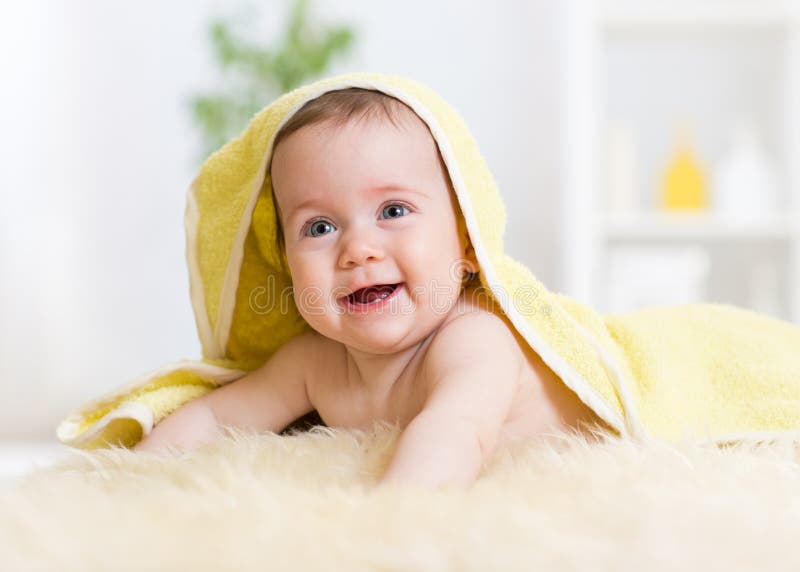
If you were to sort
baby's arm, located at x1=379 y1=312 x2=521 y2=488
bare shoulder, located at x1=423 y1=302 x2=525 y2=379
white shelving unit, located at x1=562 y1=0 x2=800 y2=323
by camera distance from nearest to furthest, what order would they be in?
baby's arm, located at x1=379 y1=312 x2=521 y2=488 < bare shoulder, located at x1=423 y1=302 x2=525 y2=379 < white shelving unit, located at x1=562 y1=0 x2=800 y2=323

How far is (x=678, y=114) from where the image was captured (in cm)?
299

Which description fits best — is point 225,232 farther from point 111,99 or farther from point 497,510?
point 111,99

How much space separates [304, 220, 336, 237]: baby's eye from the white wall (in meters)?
2.16

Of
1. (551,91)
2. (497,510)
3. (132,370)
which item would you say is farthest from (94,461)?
(551,91)

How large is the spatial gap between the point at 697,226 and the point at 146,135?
1876 mm

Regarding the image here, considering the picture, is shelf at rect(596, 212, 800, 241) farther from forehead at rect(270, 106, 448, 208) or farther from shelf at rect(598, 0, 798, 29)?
forehead at rect(270, 106, 448, 208)

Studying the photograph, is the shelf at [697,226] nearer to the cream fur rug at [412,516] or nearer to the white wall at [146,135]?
the white wall at [146,135]

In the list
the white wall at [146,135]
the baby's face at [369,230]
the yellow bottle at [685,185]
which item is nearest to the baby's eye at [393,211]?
the baby's face at [369,230]

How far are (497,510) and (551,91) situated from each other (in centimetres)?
267

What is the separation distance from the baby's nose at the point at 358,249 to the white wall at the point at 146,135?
7.15 ft

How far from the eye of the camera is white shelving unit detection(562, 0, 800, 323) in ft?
8.70

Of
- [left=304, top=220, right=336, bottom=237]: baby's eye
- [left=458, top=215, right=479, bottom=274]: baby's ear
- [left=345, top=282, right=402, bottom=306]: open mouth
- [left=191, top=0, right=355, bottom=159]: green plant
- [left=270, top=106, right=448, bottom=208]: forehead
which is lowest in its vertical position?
[left=345, top=282, right=402, bottom=306]: open mouth

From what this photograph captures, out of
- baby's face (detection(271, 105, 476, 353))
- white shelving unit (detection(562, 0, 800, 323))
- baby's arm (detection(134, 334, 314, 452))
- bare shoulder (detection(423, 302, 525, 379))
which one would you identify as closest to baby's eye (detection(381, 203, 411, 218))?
baby's face (detection(271, 105, 476, 353))

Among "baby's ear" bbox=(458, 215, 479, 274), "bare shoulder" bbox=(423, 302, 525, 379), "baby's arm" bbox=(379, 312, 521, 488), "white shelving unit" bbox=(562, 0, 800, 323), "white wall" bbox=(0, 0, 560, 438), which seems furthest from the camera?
"white wall" bbox=(0, 0, 560, 438)
